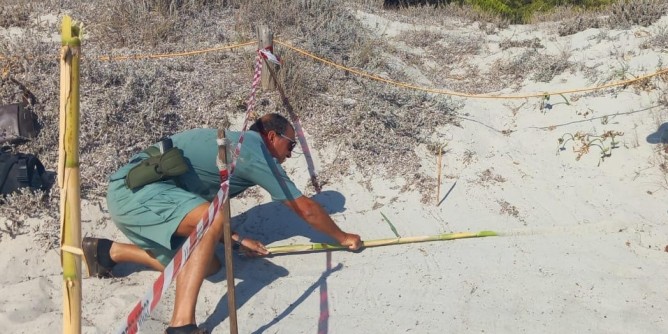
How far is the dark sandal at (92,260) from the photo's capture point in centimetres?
435

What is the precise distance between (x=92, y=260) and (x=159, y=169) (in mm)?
861

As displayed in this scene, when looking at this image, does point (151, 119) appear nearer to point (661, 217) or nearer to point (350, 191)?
point (350, 191)

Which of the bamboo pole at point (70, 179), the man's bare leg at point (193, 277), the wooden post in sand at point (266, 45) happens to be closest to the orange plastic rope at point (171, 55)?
the wooden post in sand at point (266, 45)

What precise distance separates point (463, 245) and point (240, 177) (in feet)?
5.83

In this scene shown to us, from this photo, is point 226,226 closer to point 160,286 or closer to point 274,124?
point 160,286

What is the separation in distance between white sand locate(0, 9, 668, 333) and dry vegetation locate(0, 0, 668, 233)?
244mm

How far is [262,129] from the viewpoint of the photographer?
14.0 feet

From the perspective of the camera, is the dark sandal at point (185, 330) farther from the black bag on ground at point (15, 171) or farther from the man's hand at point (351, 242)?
the black bag on ground at point (15, 171)

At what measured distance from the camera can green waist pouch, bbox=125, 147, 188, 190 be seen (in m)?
3.99

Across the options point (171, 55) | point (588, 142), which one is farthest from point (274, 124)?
point (588, 142)

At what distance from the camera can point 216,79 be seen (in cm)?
659

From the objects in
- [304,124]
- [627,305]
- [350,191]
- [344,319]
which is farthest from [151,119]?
[627,305]

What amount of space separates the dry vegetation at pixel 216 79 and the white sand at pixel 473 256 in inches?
9.6

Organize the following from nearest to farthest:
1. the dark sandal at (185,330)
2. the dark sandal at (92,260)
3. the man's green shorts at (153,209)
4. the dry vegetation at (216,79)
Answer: the dark sandal at (185,330) < the man's green shorts at (153,209) < the dark sandal at (92,260) < the dry vegetation at (216,79)
